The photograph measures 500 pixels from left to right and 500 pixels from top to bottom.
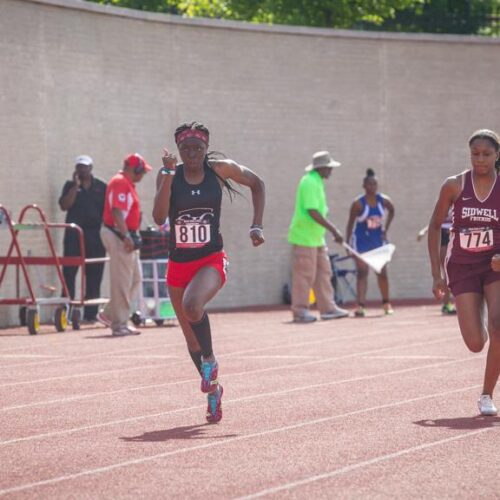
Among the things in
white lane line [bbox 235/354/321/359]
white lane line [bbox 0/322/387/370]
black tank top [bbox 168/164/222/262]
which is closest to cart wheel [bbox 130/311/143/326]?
white lane line [bbox 0/322/387/370]

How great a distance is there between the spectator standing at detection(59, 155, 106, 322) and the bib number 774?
12.3 metres

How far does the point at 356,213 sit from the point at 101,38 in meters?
5.08

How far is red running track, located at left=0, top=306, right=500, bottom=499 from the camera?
744 centimetres

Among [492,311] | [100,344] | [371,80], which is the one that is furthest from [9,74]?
[492,311]

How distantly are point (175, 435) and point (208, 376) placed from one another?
877 millimetres

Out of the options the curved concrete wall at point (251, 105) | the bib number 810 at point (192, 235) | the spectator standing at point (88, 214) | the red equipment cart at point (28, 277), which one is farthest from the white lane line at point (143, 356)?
the curved concrete wall at point (251, 105)

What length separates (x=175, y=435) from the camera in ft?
30.6

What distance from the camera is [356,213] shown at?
23.3 meters

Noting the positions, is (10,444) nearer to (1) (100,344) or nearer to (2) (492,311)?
(2) (492,311)

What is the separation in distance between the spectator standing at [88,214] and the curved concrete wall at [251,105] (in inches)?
34.3

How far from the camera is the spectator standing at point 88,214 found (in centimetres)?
2222

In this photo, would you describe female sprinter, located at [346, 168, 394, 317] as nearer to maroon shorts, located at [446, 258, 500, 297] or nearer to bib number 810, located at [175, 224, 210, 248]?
maroon shorts, located at [446, 258, 500, 297]

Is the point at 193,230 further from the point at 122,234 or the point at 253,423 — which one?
the point at 122,234

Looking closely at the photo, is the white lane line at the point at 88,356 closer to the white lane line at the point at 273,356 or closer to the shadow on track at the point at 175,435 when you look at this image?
the white lane line at the point at 273,356
